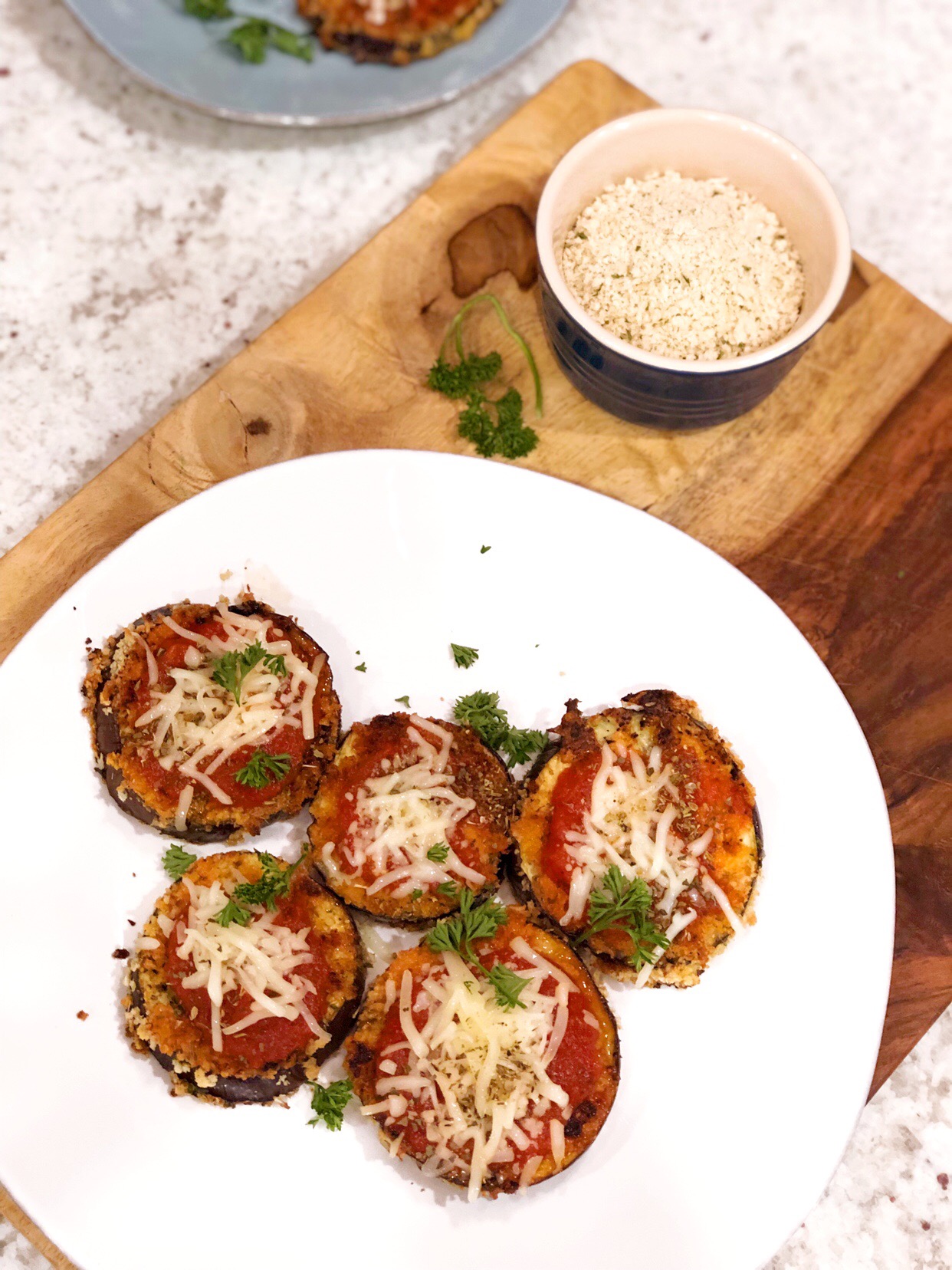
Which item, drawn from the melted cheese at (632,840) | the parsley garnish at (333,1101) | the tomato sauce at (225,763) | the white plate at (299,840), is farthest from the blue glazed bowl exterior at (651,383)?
the parsley garnish at (333,1101)

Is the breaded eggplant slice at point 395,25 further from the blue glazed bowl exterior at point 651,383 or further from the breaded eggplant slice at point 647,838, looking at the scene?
the breaded eggplant slice at point 647,838

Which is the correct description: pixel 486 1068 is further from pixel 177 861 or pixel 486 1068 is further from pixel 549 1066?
pixel 177 861

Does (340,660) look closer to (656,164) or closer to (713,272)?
(713,272)

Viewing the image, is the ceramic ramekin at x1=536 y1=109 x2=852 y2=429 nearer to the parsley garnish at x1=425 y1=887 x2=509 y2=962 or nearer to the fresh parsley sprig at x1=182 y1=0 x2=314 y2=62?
the fresh parsley sprig at x1=182 y1=0 x2=314 y2=62

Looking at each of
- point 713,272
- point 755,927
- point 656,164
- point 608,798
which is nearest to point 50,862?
point 608,798

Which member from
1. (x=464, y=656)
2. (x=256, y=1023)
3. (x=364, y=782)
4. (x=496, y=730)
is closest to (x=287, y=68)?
(x=464, y=656)

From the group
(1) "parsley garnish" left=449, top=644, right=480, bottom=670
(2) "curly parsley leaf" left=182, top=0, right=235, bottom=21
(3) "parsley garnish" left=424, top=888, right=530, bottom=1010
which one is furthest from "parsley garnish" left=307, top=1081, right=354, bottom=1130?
(2) "curly parsley leaf" left=182, top=0, right=235, bottom=21
